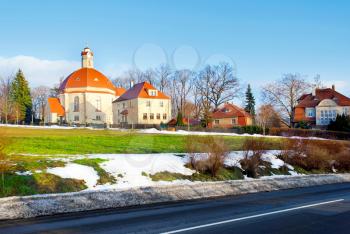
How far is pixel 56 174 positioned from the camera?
14.8m

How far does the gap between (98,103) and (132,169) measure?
7120cm

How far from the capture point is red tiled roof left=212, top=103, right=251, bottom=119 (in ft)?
270

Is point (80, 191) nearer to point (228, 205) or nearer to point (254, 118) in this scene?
point (228, 205)

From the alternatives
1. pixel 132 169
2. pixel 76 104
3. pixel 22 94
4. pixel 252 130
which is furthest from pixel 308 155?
pixel 22 94

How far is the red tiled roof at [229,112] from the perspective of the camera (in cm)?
8219

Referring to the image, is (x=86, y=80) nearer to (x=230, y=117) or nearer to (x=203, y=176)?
(x=230, y=117)

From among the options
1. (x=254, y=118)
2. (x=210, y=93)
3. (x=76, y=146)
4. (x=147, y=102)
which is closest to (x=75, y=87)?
(x=147, y=102)

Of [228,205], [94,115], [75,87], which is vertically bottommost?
[228,205]

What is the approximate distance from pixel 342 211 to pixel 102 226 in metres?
6.92

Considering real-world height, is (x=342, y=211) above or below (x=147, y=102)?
below

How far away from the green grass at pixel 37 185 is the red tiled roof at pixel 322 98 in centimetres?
7324

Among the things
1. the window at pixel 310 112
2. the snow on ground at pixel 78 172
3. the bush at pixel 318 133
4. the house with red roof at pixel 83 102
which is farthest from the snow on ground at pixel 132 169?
the house with red roof at pixel 83 102

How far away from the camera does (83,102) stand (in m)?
85.1

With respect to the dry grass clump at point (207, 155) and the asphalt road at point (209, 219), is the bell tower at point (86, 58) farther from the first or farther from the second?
the asphalt road at point (209, 219)
